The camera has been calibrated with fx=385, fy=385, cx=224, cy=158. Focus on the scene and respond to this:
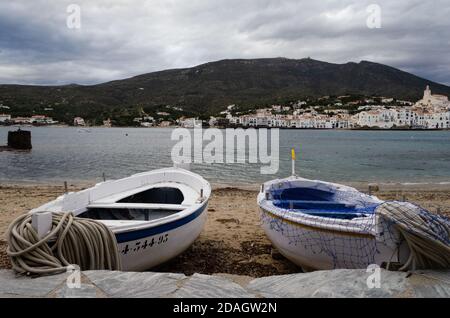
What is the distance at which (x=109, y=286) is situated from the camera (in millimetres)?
3084

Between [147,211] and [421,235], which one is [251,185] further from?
[421,235]

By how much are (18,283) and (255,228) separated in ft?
21.0

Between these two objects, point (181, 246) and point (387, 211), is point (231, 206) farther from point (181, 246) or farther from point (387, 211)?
point (387, 211)

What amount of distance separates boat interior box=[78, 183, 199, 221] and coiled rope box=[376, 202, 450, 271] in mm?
3520

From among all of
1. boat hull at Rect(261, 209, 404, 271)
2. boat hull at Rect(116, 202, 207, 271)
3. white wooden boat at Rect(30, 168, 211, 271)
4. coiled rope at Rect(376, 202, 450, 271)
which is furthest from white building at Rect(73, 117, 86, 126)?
coiled rope at Rect(376, 202, 450, 271)

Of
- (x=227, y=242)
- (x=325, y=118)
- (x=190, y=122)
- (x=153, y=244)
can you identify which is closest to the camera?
(x=153, y=244)

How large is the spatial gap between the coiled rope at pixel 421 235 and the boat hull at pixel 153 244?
2878mm

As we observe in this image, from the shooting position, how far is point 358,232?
4.66 meters

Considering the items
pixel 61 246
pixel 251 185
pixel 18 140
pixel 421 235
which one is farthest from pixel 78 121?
pixel 421 235

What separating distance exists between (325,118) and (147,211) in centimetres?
13562

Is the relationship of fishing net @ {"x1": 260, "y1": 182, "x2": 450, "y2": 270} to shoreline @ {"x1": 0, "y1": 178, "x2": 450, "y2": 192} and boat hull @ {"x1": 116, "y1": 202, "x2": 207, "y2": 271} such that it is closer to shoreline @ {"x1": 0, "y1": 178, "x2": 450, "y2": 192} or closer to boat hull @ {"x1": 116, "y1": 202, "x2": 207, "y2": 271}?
boat hull @ {"x1": 116, "y1": 202, "x2": 207, "y2": 271}

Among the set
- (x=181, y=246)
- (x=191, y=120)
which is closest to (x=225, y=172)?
(x=181, y=246)

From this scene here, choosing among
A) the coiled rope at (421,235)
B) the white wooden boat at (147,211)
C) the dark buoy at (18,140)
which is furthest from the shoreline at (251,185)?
the dark buoy at (18,140)

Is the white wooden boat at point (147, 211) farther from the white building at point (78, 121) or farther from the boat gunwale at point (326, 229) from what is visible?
the white building at point (78, 121)
